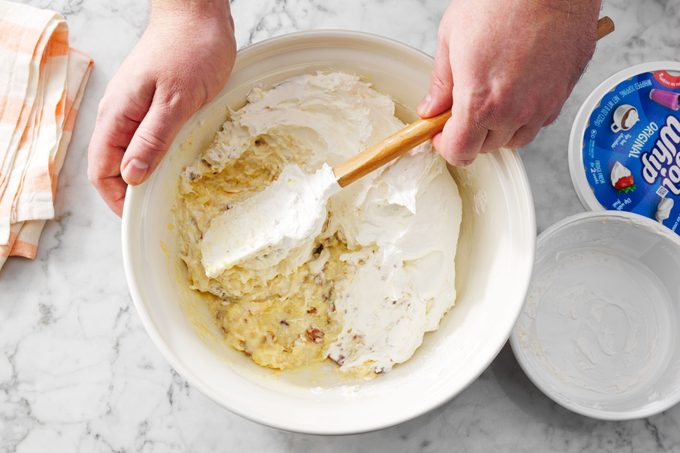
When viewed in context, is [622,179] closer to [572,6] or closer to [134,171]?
[572,6]

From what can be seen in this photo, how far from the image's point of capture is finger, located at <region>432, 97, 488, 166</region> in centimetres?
105

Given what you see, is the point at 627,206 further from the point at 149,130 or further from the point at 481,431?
the point at 149,130

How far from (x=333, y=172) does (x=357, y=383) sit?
404mm

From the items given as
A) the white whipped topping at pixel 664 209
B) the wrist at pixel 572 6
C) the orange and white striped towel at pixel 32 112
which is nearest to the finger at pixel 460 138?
the wrist at pixel 572 6

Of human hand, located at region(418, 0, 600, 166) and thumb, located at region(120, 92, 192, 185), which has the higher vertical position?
human hand, located at region(418, 0, 600, 166)

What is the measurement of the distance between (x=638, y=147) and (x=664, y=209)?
147 mm

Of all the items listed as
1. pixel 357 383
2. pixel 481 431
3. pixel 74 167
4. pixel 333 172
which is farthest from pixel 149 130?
pixel 481 431

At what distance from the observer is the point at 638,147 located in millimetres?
1445

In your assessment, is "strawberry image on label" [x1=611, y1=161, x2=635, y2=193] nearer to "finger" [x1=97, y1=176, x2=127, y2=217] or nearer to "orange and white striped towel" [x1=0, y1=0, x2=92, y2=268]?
"finger" [x1=97, y1=176, x2=127, y2=217]

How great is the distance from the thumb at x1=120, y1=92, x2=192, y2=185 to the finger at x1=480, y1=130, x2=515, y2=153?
0.51m

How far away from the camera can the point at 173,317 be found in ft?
3.77

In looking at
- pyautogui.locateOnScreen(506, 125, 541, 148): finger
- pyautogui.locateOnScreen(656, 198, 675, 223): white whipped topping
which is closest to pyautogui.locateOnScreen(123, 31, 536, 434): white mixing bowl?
pyautogui.locateOnScreen(506, 125, 541, 148): finger

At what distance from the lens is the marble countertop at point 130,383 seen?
55.2 inches

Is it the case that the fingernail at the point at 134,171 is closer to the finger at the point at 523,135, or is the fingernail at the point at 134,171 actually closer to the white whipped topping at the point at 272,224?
the white whipped topping at the point at 272,224
